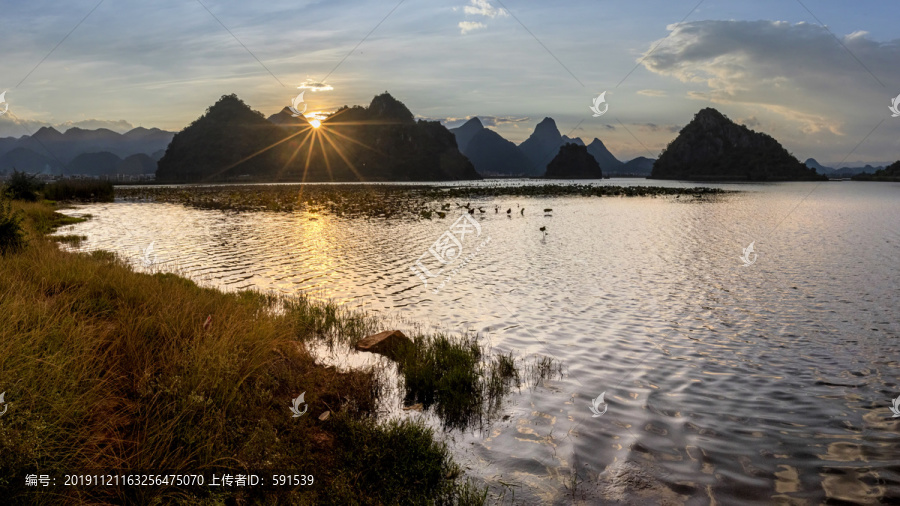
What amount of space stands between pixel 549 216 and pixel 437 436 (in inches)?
1807

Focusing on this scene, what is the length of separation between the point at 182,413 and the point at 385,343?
5.68 meters

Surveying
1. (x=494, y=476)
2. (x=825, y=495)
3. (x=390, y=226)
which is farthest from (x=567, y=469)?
(x=390, y=226)

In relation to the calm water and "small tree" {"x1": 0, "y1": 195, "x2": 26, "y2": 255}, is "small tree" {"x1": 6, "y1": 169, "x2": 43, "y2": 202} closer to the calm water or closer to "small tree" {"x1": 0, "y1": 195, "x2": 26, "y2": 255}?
the calm water

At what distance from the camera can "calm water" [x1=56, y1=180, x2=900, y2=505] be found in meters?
6.92

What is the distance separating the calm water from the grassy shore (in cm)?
138

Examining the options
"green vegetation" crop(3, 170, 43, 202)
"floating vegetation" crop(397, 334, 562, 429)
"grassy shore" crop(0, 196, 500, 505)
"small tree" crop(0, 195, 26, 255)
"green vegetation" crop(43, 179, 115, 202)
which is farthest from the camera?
"green vegetation" crop(43, 179, 115, 202)

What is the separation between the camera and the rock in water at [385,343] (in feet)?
37.4

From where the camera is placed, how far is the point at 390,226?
4081cm

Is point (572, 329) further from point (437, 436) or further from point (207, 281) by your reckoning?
point (207, 281)

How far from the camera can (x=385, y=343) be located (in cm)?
1155

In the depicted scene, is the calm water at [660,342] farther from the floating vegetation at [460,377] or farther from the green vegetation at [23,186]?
the green vegetation at [23,186]

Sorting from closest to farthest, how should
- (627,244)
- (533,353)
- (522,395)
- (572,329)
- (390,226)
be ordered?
(522,395)
(533,353)
(572,329)
(627,244)
(390,226)

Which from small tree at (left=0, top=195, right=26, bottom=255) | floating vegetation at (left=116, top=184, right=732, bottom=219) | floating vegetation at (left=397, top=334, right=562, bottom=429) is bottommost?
Answer: floating vegetation at (left=397, top=334, right=562, bottom=429)

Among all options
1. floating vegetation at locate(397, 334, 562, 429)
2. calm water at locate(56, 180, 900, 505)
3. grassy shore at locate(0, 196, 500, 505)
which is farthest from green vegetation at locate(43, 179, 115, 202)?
floating vegetation at locate(397, 334, 562, 429)
